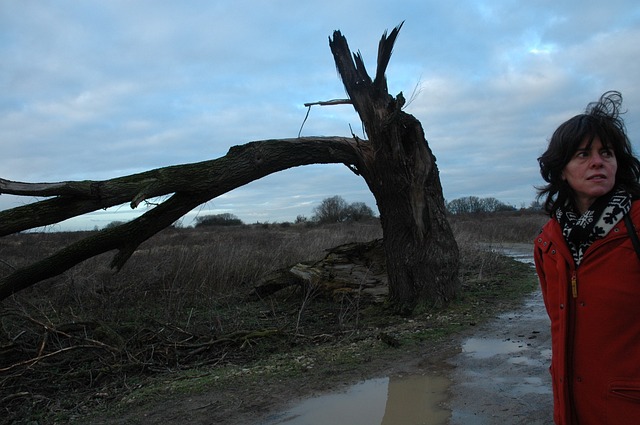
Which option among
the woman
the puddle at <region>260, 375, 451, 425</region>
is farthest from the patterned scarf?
the puddle at <region>260, 375, 451, 425</region>

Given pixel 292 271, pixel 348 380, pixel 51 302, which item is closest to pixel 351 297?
pixel 292 271

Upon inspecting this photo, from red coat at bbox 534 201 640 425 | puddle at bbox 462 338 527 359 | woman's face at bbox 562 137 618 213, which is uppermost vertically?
woman's face at bbox 562 137 618 213

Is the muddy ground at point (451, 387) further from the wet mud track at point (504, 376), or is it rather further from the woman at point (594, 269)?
the woman at point (594, 269)

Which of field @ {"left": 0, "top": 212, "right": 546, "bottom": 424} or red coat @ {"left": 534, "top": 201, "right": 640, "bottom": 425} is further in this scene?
field @ {"left": 0, "top": 212, "right": 546, "bottom": 424}

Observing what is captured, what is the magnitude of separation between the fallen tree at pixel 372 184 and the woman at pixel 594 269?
536cm

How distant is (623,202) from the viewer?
7.55 feet

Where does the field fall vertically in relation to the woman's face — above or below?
below

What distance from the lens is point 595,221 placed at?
2320mm

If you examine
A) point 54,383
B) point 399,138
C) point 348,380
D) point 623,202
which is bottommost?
point 54,383

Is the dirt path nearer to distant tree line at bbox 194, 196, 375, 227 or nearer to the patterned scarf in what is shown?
the patterned scarf

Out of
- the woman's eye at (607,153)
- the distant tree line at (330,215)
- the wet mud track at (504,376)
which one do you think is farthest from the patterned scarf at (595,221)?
the distant tree line at (330,215)

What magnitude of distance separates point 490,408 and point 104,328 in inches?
198

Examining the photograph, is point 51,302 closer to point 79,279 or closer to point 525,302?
point 79,279

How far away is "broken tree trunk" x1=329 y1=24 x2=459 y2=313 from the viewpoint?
8211 mm
